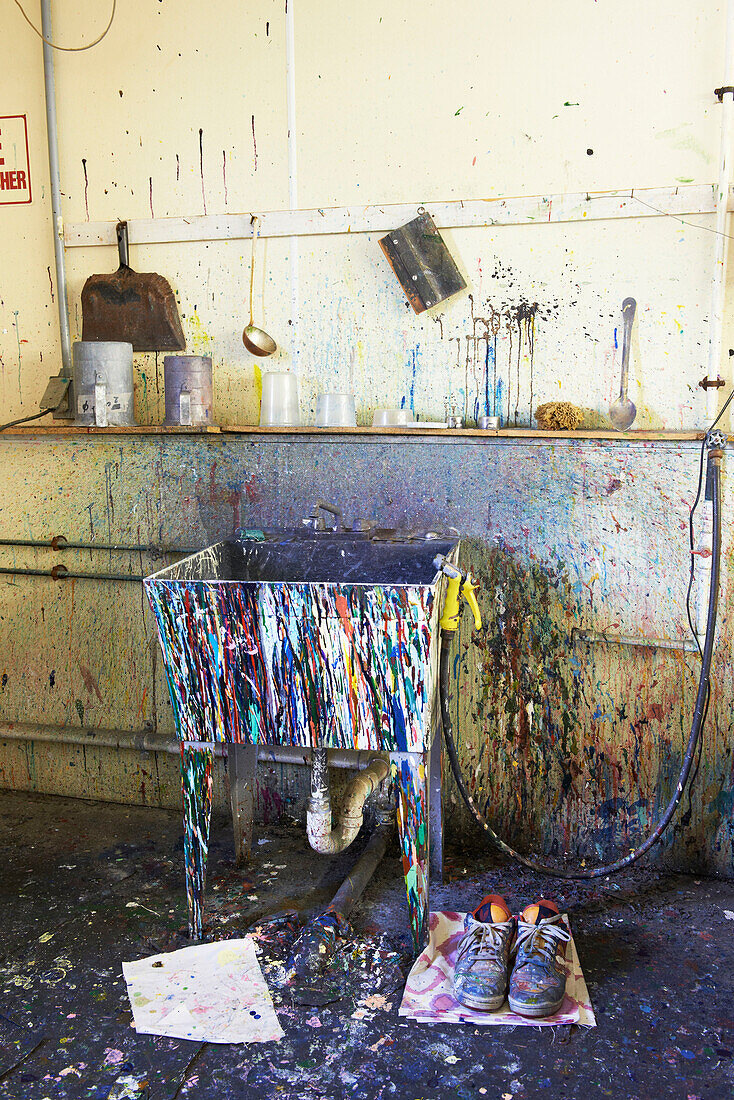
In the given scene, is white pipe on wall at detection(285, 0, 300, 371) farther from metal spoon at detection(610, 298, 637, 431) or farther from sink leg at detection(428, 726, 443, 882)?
sink leg at detection(428, 726, 443, 882)

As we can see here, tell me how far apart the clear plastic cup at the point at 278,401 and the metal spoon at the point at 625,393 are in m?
0.98

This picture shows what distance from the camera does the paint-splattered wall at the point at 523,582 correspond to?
2.51 meters

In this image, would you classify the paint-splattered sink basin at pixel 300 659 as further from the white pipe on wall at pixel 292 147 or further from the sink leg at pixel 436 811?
the white pipe on wall at pixel 292 147

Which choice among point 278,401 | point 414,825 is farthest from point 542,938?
point 278,401

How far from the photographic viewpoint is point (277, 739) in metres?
2.15

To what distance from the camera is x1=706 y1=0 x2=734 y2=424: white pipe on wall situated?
2.32 metres

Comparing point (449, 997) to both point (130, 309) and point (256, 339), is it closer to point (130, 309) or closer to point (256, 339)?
point (256, 339)

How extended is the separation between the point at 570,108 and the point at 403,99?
0.50 metres

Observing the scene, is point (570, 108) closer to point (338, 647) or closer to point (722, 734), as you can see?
point (338, 647)

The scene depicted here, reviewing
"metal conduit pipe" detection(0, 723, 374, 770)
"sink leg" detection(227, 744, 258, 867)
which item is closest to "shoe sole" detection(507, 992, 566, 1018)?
"metal conduit pipe" detection(0, 723, 374, 770)

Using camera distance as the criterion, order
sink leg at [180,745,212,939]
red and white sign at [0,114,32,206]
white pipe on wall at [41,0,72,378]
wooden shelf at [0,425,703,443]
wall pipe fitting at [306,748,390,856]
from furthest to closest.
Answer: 1. red and white sign at [0,114,32,206]
2. white pipe on wall at [41,0,72,378]
3. wooden shelf at [0,425,703,443]
4. wall pipe fitting at [306,748,390,856]
5. sink leg at [180,745,212,939]

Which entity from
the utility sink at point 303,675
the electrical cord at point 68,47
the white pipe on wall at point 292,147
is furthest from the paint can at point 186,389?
the electrical cord at point 68,47

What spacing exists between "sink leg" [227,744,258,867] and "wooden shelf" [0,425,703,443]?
974 millimetres

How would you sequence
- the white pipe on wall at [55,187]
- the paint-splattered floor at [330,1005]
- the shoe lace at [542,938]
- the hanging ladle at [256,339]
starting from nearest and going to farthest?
the paint-splattered floor at [330,1005]
the shoe lace at [542,938]
the hanging ladle at [256,339]
the white pipe on wall at [55,187]
